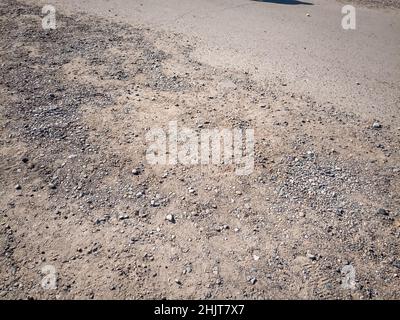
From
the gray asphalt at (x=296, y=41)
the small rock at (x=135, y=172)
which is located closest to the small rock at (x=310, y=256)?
the small rock at (x=135, y=172)

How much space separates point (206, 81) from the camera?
22.5 feet

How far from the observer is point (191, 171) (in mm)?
4781

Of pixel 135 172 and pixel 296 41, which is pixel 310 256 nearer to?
pixel 135 172

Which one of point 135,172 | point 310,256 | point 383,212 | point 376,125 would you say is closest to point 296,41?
point 376,125

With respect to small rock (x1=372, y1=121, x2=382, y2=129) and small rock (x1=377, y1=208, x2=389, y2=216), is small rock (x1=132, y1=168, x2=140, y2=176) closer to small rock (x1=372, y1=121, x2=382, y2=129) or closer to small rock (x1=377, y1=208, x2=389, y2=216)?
small rock (x1=377, y1=208, x2=389, y2=216)

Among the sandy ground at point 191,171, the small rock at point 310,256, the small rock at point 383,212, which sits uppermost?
the sandy ground at point 191,171

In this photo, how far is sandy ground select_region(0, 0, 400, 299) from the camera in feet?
11.8

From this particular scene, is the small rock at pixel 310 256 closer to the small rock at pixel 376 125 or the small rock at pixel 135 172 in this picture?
the small rock at pixel 135 172

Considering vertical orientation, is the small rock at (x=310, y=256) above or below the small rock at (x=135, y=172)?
below

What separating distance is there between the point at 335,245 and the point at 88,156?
12.4 ft

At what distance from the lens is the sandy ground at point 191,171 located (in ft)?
11.8

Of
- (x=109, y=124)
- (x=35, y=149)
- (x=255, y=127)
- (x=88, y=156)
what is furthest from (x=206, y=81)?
(x=35, y=149)

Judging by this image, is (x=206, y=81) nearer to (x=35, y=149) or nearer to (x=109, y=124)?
(x=109, y=124)

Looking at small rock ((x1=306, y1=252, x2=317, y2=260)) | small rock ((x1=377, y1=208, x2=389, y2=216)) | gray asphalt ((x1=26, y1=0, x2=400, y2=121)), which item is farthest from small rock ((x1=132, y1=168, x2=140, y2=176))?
gray asphalt ((x1=26, y1=0, x2=400, y2=121))
